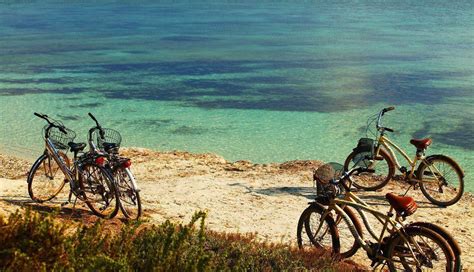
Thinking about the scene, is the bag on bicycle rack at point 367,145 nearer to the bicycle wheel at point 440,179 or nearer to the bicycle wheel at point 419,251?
the bicycle wheel at point 440,179

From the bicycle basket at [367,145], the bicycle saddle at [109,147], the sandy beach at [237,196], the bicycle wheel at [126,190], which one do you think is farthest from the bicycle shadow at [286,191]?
the bicycle saddle at [109,147]

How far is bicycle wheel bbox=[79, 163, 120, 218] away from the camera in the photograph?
9.02 m

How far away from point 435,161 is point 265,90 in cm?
1712

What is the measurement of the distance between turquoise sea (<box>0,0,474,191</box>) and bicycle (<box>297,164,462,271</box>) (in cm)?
847

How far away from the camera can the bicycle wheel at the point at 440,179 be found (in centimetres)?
1093

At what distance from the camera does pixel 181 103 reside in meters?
25.2

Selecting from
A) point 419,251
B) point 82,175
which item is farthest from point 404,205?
point 82,175

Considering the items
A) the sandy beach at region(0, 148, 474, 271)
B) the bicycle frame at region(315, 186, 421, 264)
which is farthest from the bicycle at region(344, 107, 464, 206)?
the bicycle frame at region(315, 186, 421, 264)

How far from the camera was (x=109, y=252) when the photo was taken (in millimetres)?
5875

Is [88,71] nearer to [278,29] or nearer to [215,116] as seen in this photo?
[215,116]

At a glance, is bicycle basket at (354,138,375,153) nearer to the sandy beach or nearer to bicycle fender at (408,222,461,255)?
the sandy beach

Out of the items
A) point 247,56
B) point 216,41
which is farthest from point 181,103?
point 216,41

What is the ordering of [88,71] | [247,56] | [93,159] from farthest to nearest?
[247,56] < [88,71] < [93,159]

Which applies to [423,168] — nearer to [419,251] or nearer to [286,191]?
[286,191]
